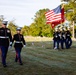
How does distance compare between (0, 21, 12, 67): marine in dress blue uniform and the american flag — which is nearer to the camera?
(0, 21, 12, 67): marine in dress blue uniform

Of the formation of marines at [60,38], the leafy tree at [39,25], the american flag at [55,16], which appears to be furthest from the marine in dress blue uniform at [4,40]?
the leafy tree at [39,25]

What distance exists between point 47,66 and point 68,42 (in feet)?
44.6

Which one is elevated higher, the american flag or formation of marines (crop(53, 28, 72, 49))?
the american flag

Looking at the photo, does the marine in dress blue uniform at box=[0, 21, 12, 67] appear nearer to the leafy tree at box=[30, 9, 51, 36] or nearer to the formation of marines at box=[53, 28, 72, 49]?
the formation of marines at box=[53, 28, 72, 49]

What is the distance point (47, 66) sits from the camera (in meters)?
15.4

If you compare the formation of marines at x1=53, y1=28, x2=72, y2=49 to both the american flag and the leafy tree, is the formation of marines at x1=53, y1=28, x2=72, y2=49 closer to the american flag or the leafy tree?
the american flag

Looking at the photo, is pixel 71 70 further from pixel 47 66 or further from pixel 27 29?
pixel 27 29

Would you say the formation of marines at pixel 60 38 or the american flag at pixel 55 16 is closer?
the formation of marines at pixel 60 38

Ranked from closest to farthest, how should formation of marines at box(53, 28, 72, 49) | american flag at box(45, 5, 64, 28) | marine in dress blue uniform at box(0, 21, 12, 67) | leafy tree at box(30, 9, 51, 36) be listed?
1. marine in dress blue uniform at box(0, 21, 12, 67)
2. formation of marines at box(53, 28, 72, 49)
3. american flag at box(45, 5, 64, 28)
4. leafy tree at box(30, 9, 51, 36)

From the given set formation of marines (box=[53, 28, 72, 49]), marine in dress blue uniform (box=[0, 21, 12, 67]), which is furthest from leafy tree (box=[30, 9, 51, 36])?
marine in dress blue uniform (box=[0, 21, 12, 67])

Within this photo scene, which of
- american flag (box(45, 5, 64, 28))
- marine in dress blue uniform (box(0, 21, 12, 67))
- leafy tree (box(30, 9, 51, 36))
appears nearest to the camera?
marine in dress blue uniform (box(0, 21, 12, 67))

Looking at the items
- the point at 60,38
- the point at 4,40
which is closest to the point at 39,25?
the point at 60,38

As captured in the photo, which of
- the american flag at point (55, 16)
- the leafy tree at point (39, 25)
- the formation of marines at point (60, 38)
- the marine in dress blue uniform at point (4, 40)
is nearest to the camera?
the marine in dress blue uniform at point (4, 40)

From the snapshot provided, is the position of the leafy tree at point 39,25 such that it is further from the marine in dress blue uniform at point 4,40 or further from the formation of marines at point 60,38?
the marine in dress blue uniform at point 4,40
